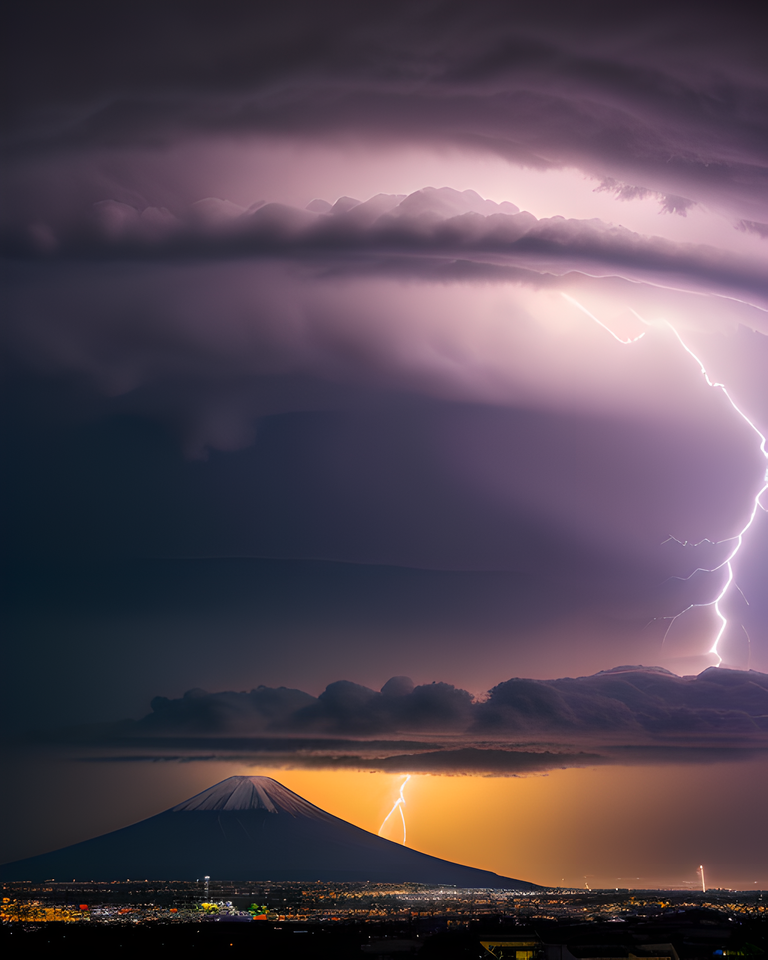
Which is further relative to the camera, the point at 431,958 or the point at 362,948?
the point at 362,948

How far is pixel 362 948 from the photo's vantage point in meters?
11.3

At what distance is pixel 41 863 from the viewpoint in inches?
1409

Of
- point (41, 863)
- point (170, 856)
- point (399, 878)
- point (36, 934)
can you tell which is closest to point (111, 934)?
point (36, 934)

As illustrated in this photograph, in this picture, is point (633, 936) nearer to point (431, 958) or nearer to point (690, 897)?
point (431, 958)

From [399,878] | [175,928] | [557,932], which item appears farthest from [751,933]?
[399,878]

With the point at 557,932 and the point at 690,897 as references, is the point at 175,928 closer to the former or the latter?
the point at 557,932

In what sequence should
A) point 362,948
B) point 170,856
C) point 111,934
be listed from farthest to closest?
point 170,856 < point 111,934 < point 362,948

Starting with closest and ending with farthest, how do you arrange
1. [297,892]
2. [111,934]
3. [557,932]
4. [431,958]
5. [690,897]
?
[431,958], [557,932], [111,934], [690,897], [297,892]

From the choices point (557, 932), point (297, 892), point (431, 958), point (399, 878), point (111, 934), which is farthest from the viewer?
point (399, 878)

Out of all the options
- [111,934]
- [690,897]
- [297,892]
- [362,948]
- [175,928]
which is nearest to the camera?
[362,948]

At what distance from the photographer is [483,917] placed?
14875 mm

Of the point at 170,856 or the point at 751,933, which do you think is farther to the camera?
the point at 170,856

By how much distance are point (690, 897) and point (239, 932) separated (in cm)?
709

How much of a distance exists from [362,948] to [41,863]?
28.4 meters
